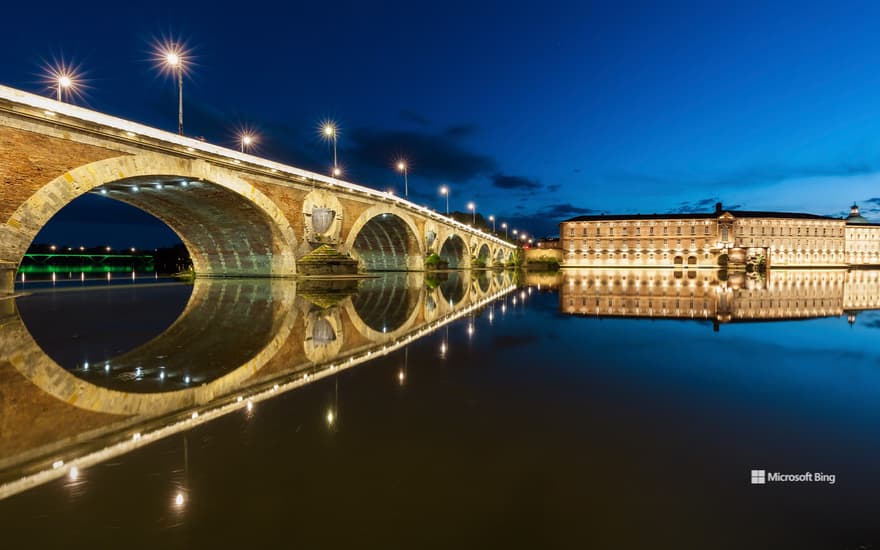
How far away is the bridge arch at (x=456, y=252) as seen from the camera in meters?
74.8

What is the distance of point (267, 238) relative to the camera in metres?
31.0

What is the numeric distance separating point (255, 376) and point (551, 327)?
7223 millimetres

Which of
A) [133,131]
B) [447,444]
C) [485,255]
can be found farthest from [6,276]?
[485,255]

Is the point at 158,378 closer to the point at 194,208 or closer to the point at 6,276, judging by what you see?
the point at 6,276

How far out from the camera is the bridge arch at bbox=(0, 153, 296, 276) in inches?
642

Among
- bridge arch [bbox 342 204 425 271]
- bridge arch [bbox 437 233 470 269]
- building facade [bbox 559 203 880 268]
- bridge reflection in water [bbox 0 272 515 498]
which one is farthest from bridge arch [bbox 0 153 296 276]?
building facade [bbox 559 203 880 268]

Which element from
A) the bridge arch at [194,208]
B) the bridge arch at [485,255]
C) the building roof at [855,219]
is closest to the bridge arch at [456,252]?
the bridge arch at [485,255]

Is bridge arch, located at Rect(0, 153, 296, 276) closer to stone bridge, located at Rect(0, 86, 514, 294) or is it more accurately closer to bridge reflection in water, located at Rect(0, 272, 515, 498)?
stone bridge, located at Rect(0, 86, 514, 294)

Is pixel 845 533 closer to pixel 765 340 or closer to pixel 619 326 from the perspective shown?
pixel 765 340

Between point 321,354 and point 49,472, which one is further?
point 321,354

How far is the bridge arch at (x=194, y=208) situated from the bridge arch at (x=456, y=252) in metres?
43.2

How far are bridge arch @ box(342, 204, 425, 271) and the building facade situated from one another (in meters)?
55.5

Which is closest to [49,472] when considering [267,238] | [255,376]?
[255,376]

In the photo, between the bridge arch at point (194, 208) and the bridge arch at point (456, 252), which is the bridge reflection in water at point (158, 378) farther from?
the bridge arch at point (456, 252)
